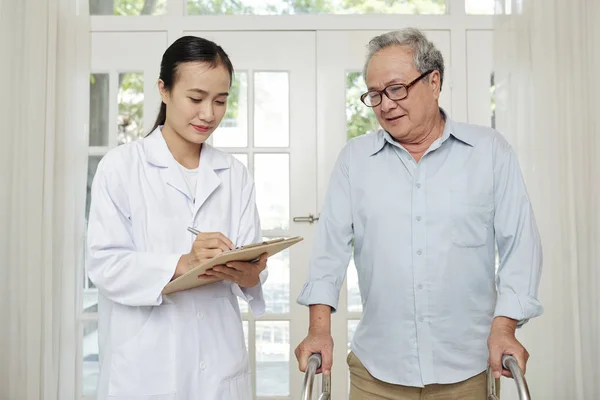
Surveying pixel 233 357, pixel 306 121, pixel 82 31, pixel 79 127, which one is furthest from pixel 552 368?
pixel 82 31

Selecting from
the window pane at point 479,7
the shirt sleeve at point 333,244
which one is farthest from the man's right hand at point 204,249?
the window pane at point 479,7

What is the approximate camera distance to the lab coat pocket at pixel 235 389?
1.69 m

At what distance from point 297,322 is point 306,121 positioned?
3.36ft

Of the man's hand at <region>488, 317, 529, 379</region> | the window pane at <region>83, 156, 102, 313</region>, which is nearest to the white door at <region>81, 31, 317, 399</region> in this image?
the window pane at <region>83, 156, 102, 313</region>

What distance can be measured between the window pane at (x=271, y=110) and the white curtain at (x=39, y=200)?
89 centimetres

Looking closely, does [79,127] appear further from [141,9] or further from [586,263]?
[586,263]

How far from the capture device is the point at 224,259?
5.06ft

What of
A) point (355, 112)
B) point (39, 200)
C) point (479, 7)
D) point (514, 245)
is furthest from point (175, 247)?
point (479, 7)

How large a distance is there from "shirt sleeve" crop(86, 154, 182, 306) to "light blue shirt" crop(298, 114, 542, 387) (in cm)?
36

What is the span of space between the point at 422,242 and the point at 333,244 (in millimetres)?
227

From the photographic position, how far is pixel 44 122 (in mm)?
3322

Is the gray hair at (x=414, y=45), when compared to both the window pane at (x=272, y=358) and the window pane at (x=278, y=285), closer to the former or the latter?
the window pane at (x=278, y=285)

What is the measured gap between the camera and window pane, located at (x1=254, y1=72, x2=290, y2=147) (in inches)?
144

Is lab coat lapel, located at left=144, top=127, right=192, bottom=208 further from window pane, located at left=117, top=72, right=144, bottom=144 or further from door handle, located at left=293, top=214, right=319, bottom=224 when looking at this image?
window pane, located at left=117, top=72, right=144, bottom=144
